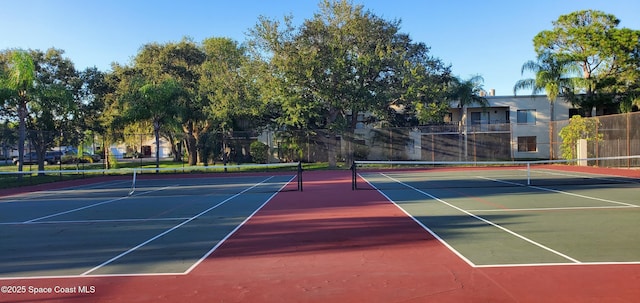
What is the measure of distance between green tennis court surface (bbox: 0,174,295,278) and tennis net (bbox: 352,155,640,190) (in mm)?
7836

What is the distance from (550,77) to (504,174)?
17.8 meters

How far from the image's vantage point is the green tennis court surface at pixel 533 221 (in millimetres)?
7332

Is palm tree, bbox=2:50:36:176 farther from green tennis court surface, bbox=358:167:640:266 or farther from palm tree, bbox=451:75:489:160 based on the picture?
palm tree, bbox=451:75:489:160

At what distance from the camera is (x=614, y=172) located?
83.1ft

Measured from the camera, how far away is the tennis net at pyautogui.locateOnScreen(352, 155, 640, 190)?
66.4 ft

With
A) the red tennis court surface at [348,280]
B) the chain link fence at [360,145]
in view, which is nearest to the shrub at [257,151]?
the chain link fence at [360,145]

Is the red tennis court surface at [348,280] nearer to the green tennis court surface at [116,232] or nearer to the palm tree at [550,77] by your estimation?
the green tennis court surface at [116,232]

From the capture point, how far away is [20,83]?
27.9 metres

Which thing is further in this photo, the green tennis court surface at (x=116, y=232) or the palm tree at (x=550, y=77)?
the palm tree at (x=550, y=77)

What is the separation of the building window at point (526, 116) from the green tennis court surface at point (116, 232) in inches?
1508

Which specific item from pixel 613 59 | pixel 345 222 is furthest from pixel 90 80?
pixel 613 59

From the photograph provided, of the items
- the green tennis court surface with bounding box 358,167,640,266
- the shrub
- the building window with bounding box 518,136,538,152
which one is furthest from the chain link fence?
the green tennis court surface with bounding box 358,167,640,266

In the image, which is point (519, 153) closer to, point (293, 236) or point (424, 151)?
point (424, 151)

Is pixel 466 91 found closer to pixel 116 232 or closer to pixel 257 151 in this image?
pixel 257 151
